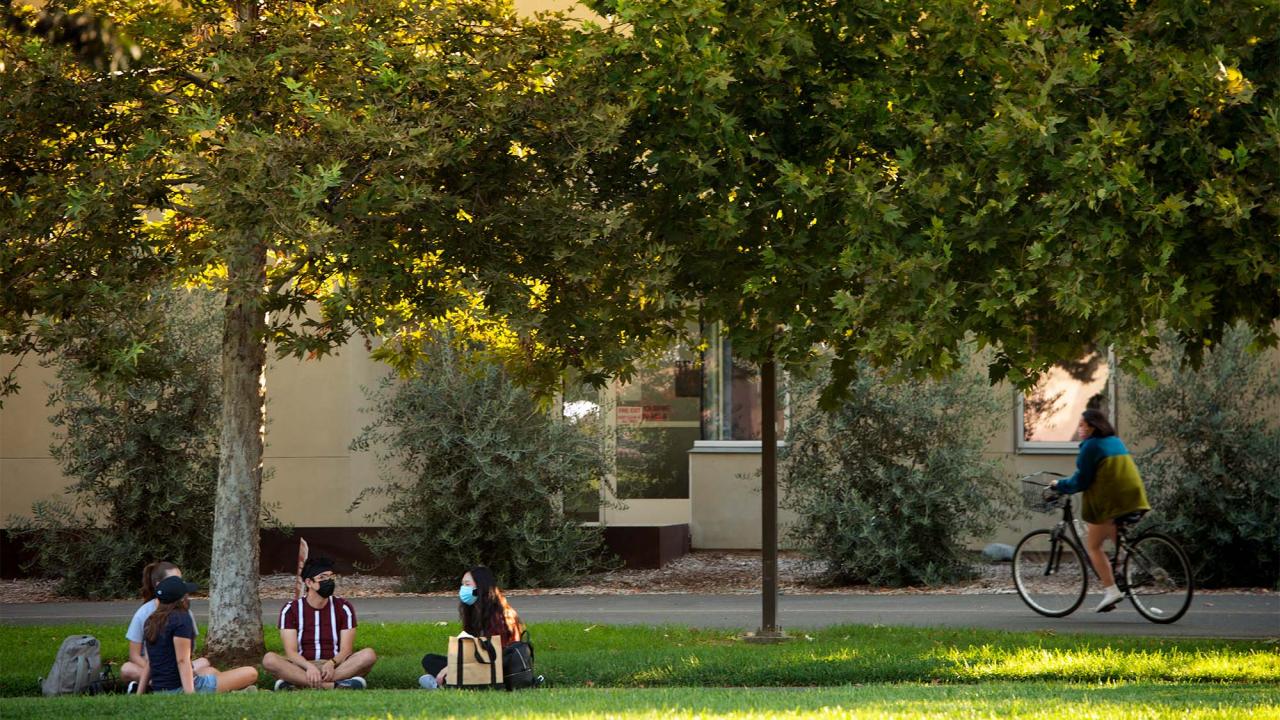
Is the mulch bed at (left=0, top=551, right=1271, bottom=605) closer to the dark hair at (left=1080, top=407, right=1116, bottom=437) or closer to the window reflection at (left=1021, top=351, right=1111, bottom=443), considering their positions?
the window reflection at (left=1021, top=351, right=1111, bottom=443)

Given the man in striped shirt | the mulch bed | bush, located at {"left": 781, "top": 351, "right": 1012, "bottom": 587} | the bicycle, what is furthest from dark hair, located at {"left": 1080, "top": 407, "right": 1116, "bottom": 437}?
the man in striped shirt

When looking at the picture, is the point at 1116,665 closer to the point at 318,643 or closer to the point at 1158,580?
the point at 1158,580

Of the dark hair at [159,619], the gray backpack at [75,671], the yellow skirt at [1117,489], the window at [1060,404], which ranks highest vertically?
the window at [1060,404]

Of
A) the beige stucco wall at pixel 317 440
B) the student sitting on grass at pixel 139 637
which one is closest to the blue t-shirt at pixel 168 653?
the student sitting on grass at pixel 139 637

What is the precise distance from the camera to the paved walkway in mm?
12711

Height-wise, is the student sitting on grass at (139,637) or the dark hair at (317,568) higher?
the dark hair at (317,568)

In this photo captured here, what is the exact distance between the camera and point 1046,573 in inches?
525

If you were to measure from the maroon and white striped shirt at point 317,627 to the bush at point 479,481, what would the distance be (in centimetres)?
571

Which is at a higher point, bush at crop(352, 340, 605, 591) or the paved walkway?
bush at crop(352, 340, 605, 591)

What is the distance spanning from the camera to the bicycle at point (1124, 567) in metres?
12.5

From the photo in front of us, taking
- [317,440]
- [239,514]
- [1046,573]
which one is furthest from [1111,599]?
[317,440]

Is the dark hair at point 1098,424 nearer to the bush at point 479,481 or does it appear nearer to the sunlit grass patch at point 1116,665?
the sunlit grass patch at point 1116,665

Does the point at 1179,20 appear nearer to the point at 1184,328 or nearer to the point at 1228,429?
the point at 1184,328

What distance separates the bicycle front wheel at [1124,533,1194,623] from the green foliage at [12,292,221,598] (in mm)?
10621
